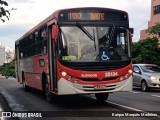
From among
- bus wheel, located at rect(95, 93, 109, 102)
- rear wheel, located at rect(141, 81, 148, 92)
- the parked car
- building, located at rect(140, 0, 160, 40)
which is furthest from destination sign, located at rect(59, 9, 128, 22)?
building, located at rect(140, 0, 160, 40)

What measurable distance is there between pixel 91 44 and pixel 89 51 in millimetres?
258

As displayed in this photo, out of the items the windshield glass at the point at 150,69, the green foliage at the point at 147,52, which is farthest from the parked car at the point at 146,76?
the green foliage at the point at 147,52

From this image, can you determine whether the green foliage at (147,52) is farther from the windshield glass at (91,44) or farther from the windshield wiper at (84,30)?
the windshield wiper at (84,30)

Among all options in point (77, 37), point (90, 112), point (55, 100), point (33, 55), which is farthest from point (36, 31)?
point (90, 112)

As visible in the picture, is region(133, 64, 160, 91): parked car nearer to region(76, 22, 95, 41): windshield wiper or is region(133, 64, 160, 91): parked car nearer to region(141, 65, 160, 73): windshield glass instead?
region(141, 65, 160, 73): windshield glass

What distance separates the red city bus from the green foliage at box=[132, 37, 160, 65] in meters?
29.7

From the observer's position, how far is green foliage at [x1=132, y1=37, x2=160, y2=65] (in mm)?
43703

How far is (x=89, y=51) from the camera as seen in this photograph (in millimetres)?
13125

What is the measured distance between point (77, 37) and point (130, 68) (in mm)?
2102

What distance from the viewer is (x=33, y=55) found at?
60.5 ft

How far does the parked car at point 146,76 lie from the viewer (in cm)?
2227

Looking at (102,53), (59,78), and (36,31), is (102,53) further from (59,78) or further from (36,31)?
(36,31)

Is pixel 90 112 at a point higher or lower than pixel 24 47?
lower

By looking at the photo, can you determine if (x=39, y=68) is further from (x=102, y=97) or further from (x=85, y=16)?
(x=85, y=16)
